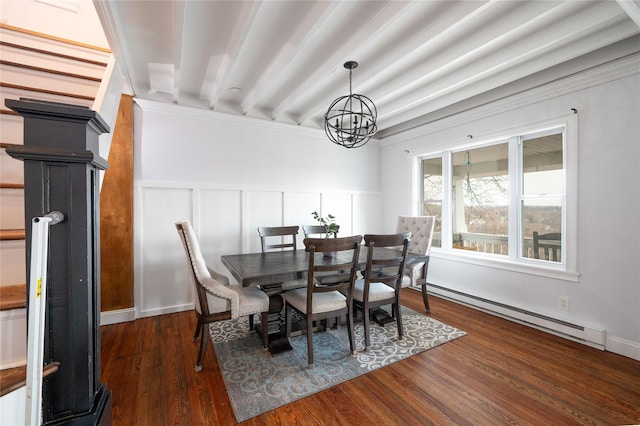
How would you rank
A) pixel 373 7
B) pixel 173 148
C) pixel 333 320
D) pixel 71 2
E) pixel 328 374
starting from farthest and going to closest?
pixel 173 148 < pixel 333 320 < pixel 71 2 < pixel 328 374 < pixel 373 7

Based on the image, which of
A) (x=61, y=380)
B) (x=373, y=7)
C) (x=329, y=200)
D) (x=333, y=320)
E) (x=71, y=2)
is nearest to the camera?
(x=61, y=380)

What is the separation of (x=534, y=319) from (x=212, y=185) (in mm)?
4044

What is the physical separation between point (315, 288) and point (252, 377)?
80 centimetres

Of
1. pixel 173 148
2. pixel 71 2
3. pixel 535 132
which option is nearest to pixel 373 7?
pixel 535 132

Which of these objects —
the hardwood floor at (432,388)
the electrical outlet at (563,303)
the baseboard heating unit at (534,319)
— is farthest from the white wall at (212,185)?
the electrical outlet at (563,303)

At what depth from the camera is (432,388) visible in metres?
2.00

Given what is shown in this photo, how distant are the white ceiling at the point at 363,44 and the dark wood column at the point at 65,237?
4.75ft

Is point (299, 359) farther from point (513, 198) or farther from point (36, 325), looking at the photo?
point (513, 198)

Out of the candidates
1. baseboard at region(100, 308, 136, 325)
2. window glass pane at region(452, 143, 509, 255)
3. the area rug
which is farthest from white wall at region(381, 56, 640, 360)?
baseboard at region(100, 308, 136, 325)

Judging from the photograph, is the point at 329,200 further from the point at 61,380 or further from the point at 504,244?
the point at 61,380

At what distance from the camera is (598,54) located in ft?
8.16

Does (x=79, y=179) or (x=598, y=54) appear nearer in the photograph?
(x=79, y=179)

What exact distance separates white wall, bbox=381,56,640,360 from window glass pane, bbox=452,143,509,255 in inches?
17.8

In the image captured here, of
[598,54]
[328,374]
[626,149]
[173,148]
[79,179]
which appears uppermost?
[598,54]
